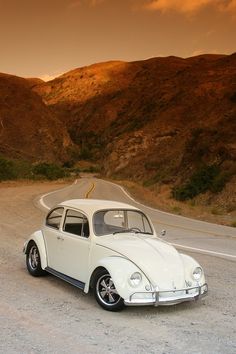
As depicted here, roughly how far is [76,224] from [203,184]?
31247 millimetres

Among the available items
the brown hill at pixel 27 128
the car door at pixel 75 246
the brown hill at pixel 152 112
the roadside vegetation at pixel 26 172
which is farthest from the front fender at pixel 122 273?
the brown hill at pixel 27 128

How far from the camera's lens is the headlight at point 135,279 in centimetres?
638

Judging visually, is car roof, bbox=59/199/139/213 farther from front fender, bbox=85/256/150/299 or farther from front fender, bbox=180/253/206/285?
front fender, bbox=180/253/206/285

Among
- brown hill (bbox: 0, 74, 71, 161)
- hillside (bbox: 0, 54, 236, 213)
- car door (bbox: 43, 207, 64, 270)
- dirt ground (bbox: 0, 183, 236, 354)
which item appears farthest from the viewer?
brown hill (bbox: 0, 74, 71, 161)

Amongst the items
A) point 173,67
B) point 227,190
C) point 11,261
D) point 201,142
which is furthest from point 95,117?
point 11,261

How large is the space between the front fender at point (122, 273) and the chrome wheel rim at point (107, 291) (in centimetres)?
14

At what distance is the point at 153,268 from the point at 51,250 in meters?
2.19

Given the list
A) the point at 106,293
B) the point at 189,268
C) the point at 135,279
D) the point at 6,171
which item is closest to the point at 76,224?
the point at 106,293

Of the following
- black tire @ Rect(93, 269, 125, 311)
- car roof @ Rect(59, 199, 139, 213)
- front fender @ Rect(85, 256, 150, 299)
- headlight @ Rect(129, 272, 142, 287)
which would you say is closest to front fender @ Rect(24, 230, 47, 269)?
car roof @ Rect(59, 199, 139, 213)

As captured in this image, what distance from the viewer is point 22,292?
7.52 metres

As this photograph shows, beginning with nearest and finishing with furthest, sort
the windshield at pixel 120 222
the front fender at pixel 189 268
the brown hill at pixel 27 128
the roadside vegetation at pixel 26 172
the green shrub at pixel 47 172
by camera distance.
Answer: the front fender at pixel 189 268
the windshield at pixel 120 222
the roadside vegetation at pixel 26 172
the green shrub at pixel 47 172
the brown hill at pixel 27 128

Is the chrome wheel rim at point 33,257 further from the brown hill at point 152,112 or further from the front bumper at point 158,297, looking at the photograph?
the brown hill at point 152,112

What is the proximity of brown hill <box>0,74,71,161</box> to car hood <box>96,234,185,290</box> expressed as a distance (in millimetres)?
78071

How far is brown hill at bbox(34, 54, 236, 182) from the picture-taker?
50531 millimetres
